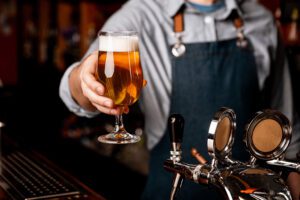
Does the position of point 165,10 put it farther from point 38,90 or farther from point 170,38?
point 38,90

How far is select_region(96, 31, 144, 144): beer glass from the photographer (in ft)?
4.69

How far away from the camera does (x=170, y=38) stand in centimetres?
229

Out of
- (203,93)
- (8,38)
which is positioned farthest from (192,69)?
(8,38)

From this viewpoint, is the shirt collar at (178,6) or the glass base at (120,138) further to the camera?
the shirt collar at (178,6)

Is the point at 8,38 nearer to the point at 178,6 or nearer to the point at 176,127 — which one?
the point at 178,6

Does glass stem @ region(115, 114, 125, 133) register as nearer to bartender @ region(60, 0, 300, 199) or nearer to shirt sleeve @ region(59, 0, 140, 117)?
shirt sleeve @ region(59, 0, 140, 117)

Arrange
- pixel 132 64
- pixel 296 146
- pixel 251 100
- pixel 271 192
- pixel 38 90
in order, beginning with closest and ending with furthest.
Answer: pixel 271 192, pixel 132 64, pixel 296 146, pixel 251 100, pixel 38 90

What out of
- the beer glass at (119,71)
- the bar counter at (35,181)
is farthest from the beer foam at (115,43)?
the bar counter at (35,181)

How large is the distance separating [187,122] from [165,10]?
489 mm

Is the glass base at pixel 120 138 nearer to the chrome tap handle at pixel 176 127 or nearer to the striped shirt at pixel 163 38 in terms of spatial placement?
the chrome tap handle at pixel 176 127

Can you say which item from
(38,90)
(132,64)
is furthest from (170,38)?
(38,90)

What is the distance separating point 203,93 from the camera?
2285 millimetres

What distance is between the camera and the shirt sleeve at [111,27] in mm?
1941

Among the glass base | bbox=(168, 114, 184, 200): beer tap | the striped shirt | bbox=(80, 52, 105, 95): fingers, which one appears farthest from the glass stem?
the striped shirt
